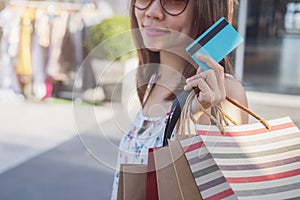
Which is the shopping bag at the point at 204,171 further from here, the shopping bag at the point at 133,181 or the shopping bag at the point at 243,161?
the shopping bag at the point at 133,181

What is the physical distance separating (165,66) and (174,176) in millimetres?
519

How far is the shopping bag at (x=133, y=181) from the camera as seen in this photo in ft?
3.25

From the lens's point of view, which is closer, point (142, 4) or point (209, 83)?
point (209, 83)

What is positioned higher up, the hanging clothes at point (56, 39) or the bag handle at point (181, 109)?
the bag handle at point (181, 109)

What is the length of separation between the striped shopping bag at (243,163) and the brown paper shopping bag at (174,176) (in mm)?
13

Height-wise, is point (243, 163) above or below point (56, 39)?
above

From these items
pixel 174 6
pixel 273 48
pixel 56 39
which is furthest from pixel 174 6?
pixel 273 48

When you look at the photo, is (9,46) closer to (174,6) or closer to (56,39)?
(56,39)

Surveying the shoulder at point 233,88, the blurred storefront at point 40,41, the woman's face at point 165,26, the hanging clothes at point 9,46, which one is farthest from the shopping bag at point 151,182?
the hanging clothes at point 9,46

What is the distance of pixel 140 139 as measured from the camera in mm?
1343

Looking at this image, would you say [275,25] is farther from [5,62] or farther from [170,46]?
[170,46]

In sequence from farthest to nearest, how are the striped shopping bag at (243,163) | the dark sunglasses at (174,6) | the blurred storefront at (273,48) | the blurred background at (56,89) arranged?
the blurred storefront at (273,48) < the blurred background at (56,89) < the dark sunglasses at (174,6) < the striped shopping bag at (243,163)

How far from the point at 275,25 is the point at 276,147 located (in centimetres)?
1454

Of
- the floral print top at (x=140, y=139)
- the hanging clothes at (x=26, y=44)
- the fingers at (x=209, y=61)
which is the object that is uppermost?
the fingers at (x=209, y=61)
